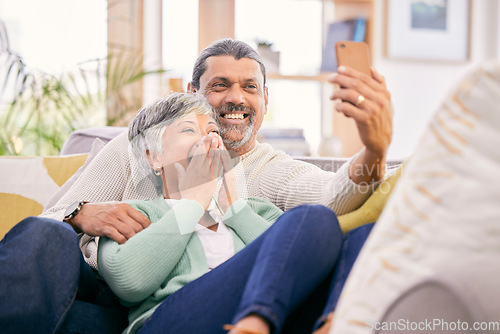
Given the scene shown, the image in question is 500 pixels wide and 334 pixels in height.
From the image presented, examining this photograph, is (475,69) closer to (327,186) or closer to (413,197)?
(413,197)

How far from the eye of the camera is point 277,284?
843 millimetres

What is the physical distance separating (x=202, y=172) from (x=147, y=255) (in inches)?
10.6

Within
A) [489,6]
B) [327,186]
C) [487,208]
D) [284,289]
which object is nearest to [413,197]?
[487,208]

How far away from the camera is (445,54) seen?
3787 mm

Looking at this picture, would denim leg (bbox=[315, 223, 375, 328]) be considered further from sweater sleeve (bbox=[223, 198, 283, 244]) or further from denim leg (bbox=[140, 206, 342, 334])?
sweater sleeve (bbox=[223, 198, 283, 244])

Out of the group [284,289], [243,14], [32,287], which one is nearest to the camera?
[284,289]

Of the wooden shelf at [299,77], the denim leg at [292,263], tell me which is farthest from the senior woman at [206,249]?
the wooden shelf at [299,77]

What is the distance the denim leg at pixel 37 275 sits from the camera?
94 cm

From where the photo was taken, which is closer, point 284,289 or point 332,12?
point 284,289

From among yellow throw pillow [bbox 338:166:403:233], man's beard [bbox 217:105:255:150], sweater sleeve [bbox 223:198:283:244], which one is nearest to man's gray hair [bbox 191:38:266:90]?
man's beard [bbox 217:105:255:150]

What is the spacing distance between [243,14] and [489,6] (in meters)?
1.87

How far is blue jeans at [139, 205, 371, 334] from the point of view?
85 centimetres

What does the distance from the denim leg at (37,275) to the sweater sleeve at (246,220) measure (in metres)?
0.35

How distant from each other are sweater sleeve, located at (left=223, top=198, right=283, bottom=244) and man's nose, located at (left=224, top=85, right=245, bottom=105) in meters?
0.42
